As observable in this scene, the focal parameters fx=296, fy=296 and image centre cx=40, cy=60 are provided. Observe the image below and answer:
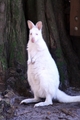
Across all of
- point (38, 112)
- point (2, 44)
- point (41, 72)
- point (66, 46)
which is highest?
point (2, 44)

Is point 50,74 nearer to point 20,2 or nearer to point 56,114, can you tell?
point 56,114

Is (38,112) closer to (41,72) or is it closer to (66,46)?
(41,72)

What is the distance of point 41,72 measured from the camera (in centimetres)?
442

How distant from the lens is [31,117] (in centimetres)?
398

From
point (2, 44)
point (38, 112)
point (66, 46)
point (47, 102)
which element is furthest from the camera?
point (66, 46)

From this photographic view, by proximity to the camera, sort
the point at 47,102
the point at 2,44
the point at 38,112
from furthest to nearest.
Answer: the point at 2,44, the point at 47,102, the point at 38,112

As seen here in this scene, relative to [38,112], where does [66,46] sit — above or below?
above

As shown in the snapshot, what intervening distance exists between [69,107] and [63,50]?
5.70 feet

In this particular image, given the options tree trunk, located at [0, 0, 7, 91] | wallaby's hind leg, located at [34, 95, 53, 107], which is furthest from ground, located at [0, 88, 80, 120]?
tree trunk, located at [0, 0, 7, 91]

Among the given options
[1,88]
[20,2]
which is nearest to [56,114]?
[1,88]

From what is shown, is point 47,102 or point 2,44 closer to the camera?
point 47,102

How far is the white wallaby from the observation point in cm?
436

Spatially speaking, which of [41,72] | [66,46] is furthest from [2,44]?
[66,46]

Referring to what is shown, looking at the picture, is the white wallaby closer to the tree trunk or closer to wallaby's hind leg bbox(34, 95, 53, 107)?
wallaby's hind leg bbox(34, 95, 53, 107)
